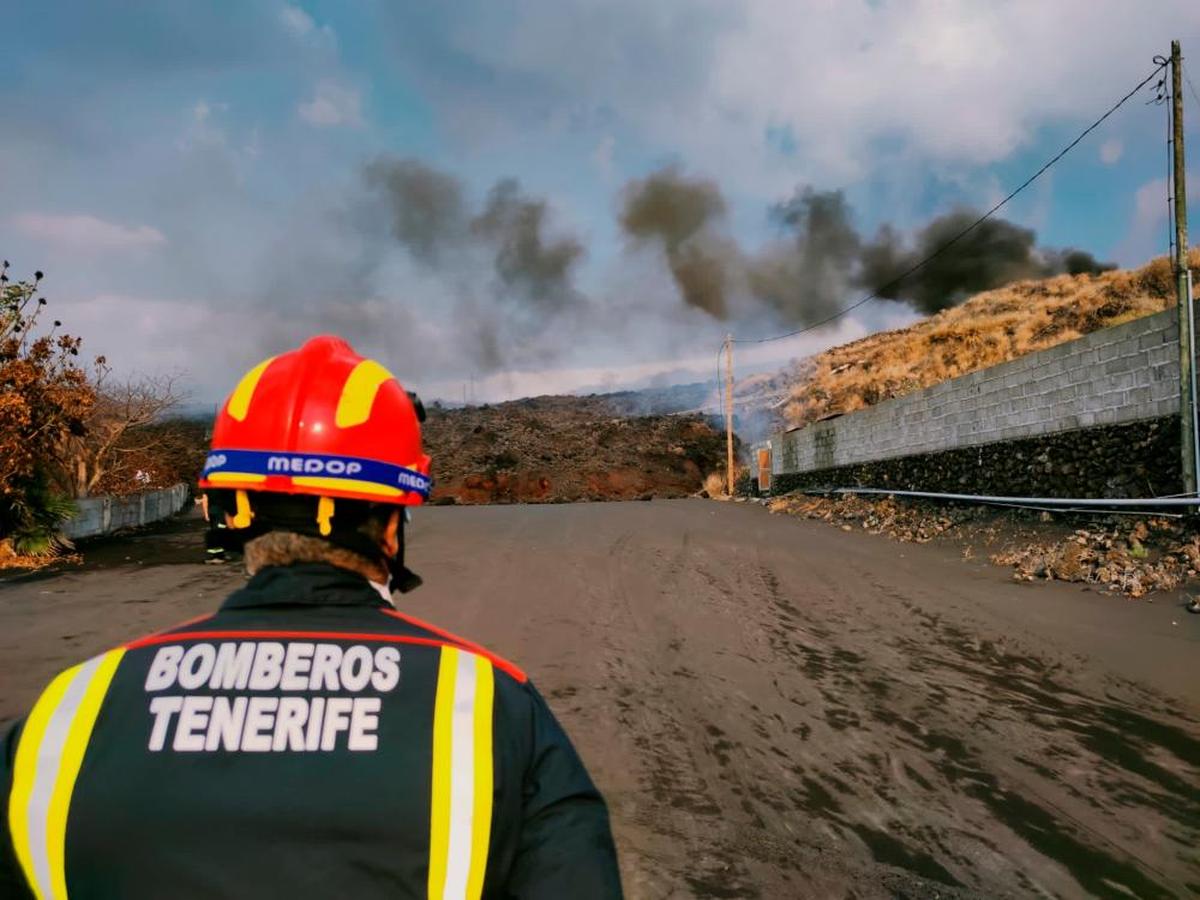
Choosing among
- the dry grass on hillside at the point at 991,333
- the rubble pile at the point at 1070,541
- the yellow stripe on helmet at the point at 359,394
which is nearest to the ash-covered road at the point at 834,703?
the rubble pile at the point at 1070,541

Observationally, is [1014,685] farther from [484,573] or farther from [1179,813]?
[484,573]

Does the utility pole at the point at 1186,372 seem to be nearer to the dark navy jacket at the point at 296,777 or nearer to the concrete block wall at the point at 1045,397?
the concrete block wall at the point at 1045,397

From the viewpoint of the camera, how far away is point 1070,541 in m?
10.3

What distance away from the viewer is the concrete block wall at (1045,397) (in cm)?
989

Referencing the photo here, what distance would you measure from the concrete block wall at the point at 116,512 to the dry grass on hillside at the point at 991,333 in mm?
21992

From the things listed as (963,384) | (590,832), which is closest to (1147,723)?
(590,832)

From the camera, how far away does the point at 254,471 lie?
1644 millimetres

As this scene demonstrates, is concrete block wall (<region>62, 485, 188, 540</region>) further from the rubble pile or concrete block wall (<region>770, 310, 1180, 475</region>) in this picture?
concrete block wall (<region>770, 310, 1180, 475</region>)

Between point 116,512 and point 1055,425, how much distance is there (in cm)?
1914

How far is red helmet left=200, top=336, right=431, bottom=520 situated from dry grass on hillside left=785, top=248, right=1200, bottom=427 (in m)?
19.8

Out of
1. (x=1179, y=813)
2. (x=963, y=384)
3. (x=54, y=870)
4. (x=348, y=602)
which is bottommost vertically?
(x=1179, y=813)

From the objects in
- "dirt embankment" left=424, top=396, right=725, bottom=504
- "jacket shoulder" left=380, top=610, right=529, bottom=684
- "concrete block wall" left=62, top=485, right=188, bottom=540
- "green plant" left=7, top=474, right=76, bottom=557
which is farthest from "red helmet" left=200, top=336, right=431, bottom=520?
"dirt embankment" left=424, top=396, right=725, bottom=504

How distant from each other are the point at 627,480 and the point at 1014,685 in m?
34.8

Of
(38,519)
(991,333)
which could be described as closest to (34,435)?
(38,519)
